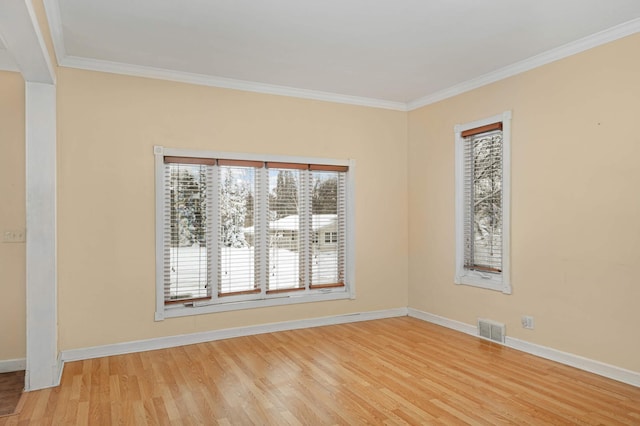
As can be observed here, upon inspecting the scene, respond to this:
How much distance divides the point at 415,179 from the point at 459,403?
339 cm

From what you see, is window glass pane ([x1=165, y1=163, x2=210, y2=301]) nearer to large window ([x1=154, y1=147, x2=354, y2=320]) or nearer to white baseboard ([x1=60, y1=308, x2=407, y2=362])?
large window ([x1=154, y1=147, x2=354, y2=320])

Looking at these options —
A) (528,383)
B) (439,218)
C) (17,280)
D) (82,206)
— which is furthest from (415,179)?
(17,280)

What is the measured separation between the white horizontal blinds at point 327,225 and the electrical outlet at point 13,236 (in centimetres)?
313

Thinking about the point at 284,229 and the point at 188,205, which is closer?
the point at 188,205

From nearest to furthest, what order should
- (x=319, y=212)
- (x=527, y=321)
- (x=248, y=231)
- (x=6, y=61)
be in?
(x=6, y=61), (x=527, y=321), (x=248, y=231), (x=319, y=212)

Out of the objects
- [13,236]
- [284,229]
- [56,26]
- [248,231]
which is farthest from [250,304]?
[56,26]

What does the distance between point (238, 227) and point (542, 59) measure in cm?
372

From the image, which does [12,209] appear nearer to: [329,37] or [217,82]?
[217,82]

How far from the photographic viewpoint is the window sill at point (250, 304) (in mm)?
4758

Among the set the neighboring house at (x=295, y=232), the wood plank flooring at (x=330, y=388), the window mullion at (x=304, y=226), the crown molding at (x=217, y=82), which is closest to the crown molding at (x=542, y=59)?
the crown molding at (x=217, y=82)

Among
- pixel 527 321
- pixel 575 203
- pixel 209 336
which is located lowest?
pixel 209 336

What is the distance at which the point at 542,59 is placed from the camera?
429 centimetres

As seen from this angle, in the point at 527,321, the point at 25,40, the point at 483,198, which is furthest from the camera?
the point at 483,198

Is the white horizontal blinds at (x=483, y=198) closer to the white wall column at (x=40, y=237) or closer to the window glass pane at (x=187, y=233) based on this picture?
the window glass pane at (x=187, y=233)
